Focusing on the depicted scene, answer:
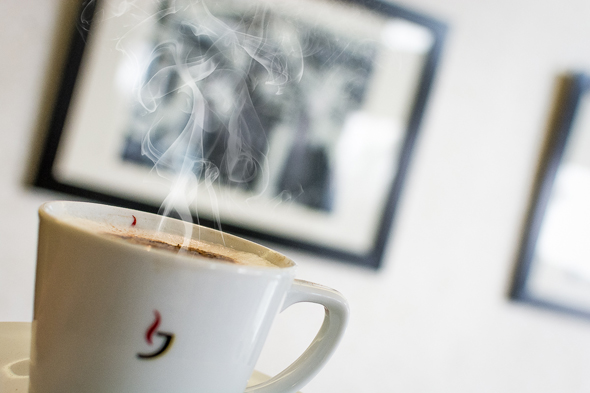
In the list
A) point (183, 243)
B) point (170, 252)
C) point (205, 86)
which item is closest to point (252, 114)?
point (205, 86)

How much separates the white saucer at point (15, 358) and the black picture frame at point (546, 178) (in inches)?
37.8

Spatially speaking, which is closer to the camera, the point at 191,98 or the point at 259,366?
the point at 191,98

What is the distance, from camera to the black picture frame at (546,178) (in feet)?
3.81

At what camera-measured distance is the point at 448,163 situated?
113 centimetres

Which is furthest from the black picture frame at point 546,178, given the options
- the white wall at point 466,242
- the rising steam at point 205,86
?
the rising steam at point 205,86

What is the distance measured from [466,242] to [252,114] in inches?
24.3

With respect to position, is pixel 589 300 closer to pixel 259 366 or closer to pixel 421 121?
pixel 421 121

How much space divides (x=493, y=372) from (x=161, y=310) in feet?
3.86

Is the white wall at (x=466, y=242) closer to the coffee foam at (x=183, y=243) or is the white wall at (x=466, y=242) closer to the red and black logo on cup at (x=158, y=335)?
the coffee foam at (x=183, y=243)

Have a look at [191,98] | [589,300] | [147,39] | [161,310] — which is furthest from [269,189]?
[589,300]

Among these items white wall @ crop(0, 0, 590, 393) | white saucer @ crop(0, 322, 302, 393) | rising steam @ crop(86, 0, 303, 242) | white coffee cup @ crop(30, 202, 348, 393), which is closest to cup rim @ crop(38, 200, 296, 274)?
white coffee cup @ crop(30, 202, 348, 393)

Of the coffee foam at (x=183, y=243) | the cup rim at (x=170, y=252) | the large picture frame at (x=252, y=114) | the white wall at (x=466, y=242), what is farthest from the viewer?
the white wall at (x=466, y=242)

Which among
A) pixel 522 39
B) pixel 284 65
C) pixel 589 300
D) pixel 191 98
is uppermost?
pixel 522 39

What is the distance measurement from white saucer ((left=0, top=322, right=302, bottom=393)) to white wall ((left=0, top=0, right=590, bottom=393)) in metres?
0.65
